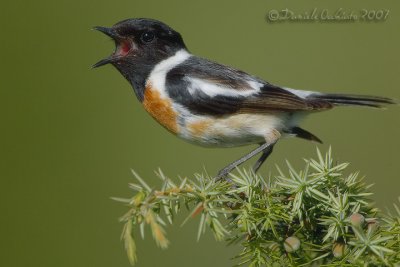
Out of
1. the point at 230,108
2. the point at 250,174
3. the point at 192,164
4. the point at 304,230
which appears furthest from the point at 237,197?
the point at 192,164

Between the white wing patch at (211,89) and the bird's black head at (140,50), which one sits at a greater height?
the bird's black head at (140,50)

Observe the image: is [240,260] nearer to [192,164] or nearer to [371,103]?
[371,103]

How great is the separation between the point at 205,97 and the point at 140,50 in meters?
0.50

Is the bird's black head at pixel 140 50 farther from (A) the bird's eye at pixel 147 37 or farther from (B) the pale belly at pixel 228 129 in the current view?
(B) the pale belly at pixel 228 129

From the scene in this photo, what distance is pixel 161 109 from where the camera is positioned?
2.95m

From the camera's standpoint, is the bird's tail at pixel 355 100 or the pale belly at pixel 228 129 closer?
the pale belly at pixel 228 129

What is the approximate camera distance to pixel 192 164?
163 inches

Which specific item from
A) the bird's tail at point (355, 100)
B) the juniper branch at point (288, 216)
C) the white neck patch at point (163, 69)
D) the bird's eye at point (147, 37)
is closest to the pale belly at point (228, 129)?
the white neck patch at point (163, 69)

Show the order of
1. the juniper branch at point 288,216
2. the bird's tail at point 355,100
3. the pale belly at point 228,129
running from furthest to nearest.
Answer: the bird's tail at point 355,100, the pale belly at point 228,129, the juniper branch at point 288,216

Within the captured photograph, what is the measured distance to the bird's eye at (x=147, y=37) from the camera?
10.2ft

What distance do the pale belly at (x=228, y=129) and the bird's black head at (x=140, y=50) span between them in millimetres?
390

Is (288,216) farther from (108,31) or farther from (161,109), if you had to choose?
(108,31)

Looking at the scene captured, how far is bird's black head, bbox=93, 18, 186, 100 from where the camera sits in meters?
3.09

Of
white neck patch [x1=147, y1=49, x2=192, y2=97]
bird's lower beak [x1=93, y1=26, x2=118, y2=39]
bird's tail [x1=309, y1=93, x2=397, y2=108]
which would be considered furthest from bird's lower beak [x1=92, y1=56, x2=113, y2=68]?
bird's tail [x1=309, y1=93, x2=397, y2=108]
